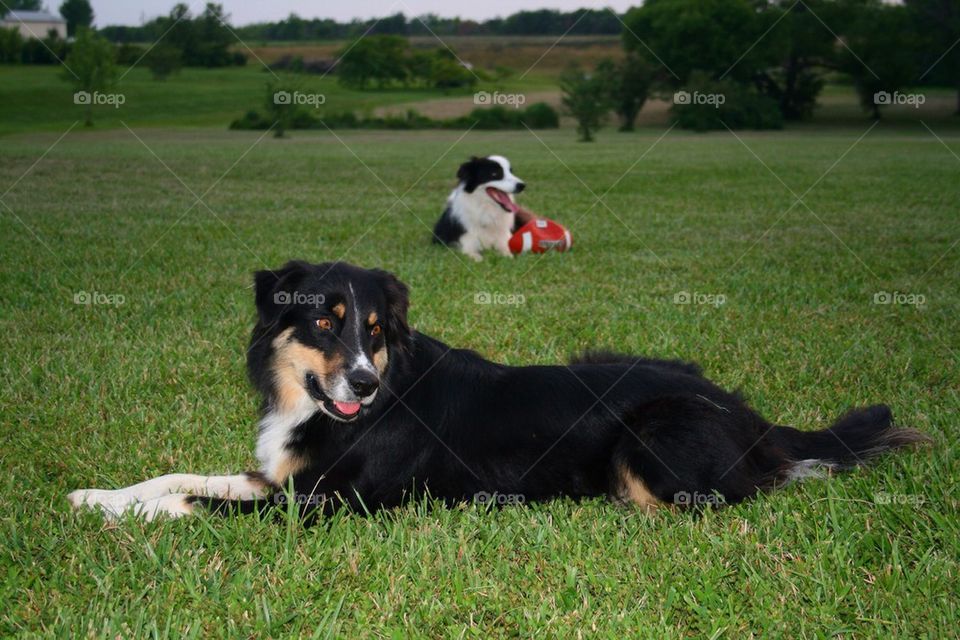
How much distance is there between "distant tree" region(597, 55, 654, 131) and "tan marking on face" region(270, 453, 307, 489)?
56.9 metres

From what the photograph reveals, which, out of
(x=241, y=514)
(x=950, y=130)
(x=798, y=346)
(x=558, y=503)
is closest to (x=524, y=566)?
(x=558, y=503)

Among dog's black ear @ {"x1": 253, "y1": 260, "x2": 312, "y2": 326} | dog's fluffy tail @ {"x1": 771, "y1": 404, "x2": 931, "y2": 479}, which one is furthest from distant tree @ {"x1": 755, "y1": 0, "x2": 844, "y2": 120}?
dog's black ear @ {"x1": 253, "y1": 260, "x2": 312, "y2": 326}

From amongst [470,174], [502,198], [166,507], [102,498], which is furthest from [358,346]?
[470,174]

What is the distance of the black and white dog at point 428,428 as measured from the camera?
392 centimetres

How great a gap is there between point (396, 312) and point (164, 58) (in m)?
50.0

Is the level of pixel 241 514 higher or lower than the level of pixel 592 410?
lower

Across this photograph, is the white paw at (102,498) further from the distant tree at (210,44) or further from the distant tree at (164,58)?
the distant tree at (164,58)

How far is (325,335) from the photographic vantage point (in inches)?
157

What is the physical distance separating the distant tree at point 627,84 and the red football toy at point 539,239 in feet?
161

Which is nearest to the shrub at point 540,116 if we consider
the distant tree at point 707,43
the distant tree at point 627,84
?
the distant tree at point 627,84

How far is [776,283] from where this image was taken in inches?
363

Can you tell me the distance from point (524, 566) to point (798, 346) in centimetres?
413

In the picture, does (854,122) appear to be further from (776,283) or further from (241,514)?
(241,514)

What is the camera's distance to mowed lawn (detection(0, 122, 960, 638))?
10.3 ft
